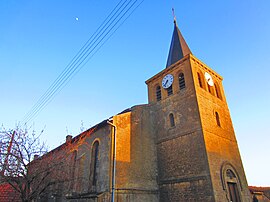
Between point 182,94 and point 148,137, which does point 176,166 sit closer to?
point 148,137

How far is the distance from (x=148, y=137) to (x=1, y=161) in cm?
1016

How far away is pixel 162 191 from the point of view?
47.2 feet

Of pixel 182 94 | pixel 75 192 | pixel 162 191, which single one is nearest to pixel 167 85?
pixel 182 94

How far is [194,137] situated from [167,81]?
6319 mm

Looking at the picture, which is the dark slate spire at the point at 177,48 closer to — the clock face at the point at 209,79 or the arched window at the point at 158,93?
the arched window at the point at 158,93

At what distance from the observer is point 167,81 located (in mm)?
18500

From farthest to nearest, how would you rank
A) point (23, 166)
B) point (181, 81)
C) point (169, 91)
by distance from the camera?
point (169, 91) → point (181, 81) → point (23, 166)

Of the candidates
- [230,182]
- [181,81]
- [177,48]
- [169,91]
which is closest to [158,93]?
[169,91]

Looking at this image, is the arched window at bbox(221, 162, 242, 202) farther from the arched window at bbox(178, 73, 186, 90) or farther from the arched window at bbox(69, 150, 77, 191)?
the arched window at bbox(69, 150, 77, 191)

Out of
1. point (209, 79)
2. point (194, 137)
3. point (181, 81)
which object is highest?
point (209, 79)

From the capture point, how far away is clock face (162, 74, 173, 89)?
18156 millimetres

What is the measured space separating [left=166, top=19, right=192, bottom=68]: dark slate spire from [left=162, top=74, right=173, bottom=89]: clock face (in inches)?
66.8

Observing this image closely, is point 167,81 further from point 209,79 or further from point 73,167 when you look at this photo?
point 73,167

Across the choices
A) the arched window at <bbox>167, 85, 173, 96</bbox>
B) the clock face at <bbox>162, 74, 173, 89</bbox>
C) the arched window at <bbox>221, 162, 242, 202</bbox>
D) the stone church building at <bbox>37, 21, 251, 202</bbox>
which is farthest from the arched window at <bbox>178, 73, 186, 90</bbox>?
the arched window at <bbox>221, 162, 242, 202</bbox>
